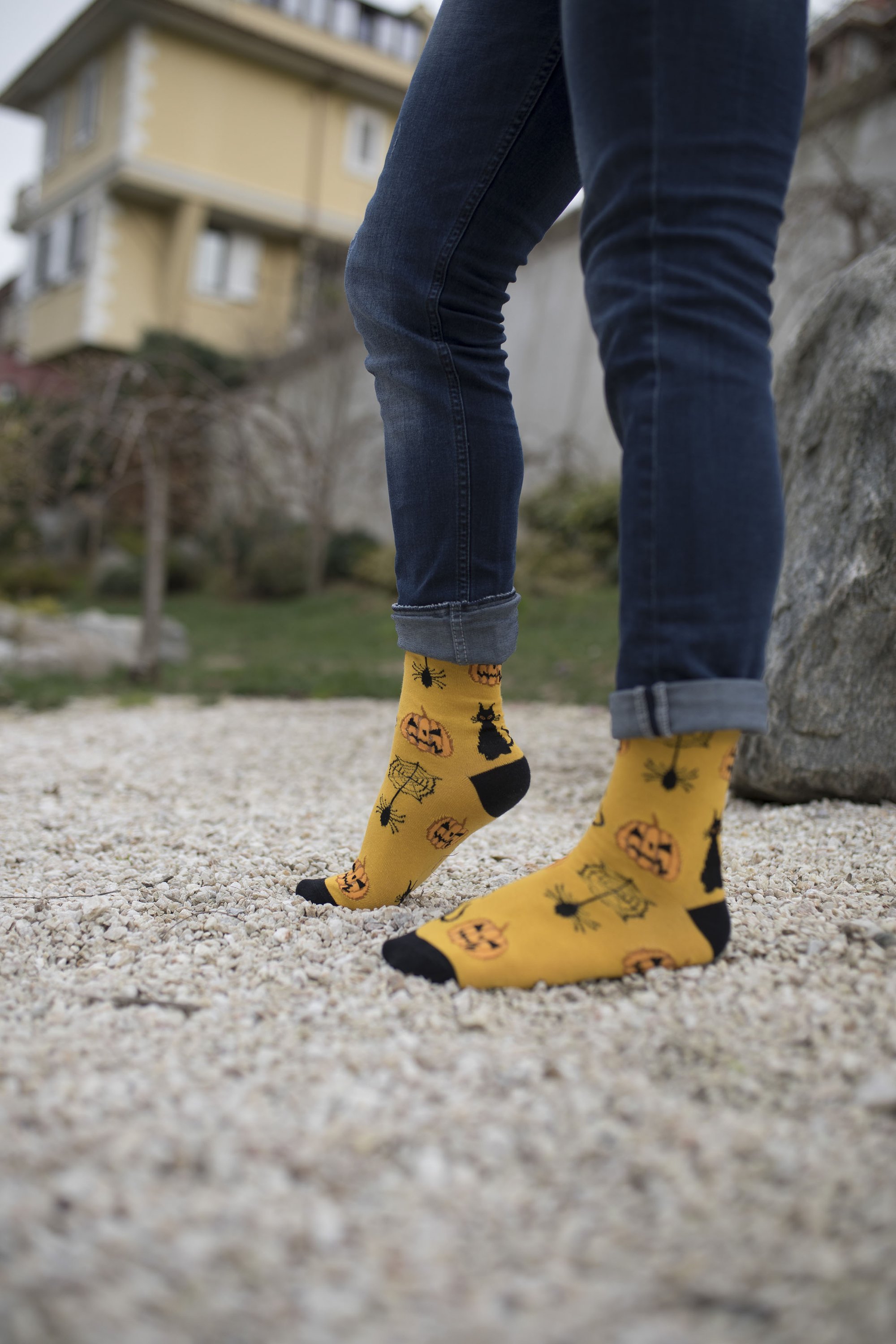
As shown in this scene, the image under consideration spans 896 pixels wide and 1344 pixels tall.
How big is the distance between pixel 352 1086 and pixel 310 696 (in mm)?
3721

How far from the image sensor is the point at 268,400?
16.0 ft

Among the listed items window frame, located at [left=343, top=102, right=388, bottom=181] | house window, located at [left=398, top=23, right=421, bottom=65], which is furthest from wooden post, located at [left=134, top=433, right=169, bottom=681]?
house window, located at [left=398, top=23, right=421, bottom=65]

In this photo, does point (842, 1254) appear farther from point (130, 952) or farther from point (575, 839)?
point (575, 839)

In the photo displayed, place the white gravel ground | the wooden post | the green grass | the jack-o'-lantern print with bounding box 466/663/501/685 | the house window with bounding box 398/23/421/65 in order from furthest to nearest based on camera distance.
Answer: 1. the house window with bounding box 398/23/421/65
2. the wooden post
3. the green grass
4. the jack-o'-lantern print with bounding box 466/663/501/685
5. the white gravel ground

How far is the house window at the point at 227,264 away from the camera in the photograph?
45.4 feet

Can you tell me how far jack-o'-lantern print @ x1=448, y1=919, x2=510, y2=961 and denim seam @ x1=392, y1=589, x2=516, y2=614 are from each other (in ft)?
1.14

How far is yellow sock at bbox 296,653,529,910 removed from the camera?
42.9 inches

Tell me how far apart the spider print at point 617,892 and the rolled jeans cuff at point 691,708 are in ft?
0.49

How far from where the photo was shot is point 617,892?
874mm

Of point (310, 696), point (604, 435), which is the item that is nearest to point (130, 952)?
point (310, 696)

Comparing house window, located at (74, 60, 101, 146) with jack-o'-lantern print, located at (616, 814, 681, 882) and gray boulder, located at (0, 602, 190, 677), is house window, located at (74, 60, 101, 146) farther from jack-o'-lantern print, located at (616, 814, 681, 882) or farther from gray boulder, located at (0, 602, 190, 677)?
jack-o'-lantern print, located at (616, 814, 681, 882)

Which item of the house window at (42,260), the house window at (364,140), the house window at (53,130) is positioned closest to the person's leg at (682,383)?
the house window at (364,140)

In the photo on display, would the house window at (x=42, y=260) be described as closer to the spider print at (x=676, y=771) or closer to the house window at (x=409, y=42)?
the house window at (x=409, y=42)

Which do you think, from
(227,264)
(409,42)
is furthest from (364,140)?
(227,264)
